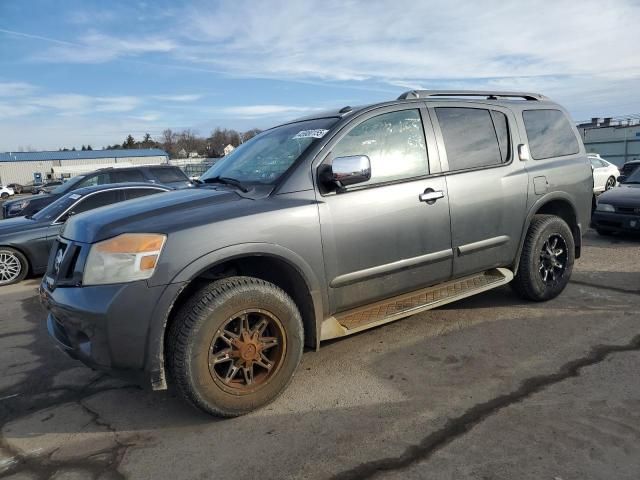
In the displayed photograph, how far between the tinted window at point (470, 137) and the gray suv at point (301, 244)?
0.01m

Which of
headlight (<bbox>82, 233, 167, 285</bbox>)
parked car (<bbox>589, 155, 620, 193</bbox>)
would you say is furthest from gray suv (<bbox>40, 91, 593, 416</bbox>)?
parked car (<bbox>589, 155, 620, 193</bbox>)

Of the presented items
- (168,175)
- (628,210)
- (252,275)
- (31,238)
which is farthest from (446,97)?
(168,175)

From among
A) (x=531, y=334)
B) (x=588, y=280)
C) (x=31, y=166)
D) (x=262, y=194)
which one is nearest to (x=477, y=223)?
(x=531, y=334)

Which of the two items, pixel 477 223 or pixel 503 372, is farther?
pixel 477 223

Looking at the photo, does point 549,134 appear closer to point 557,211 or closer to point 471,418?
point 557,211

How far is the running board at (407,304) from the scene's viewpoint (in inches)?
138

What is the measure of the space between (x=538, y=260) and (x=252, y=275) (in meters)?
2.93

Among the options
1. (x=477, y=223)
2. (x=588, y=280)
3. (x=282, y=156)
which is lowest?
(x=588, y=280)

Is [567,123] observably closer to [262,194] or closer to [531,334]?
[531,334]

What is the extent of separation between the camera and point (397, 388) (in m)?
3.38

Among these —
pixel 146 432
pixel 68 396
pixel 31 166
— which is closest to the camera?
pixel 146 432

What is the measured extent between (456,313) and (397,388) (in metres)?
1.69

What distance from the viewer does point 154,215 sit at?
3029mm

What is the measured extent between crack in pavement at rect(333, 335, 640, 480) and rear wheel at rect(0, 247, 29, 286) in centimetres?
684
